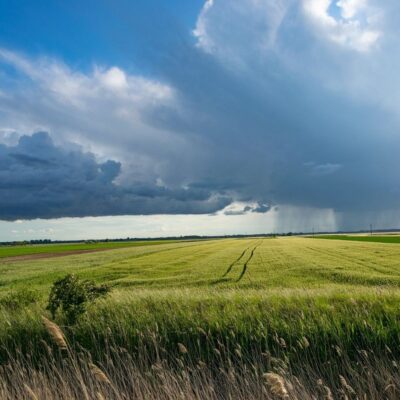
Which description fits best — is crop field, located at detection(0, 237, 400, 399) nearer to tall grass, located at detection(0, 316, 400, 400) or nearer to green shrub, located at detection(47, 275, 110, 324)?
tall grass, located at detection(0, 316, 400, 400)

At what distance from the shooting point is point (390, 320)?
976 cm

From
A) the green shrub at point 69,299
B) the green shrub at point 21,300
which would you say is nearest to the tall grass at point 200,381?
the green shrub at point 69,299

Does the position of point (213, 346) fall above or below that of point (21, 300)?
above

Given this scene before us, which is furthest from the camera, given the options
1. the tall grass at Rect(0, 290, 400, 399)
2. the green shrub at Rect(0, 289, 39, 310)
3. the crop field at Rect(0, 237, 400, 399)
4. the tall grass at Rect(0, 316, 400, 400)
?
the green shrub at Rect(0, 289, 39, 310)

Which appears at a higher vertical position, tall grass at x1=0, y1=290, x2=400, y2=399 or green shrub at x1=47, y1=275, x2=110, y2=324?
green shrub at x1=47, y1=275, x2=110, y2=324

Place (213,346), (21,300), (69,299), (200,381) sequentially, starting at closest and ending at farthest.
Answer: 1. (200,381)
2. (213,346)
3. (69,299)
4. (21,300)

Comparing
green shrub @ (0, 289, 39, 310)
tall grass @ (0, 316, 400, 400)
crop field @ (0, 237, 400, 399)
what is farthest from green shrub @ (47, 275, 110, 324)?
green shrub @ (0, 289, 39, 310)

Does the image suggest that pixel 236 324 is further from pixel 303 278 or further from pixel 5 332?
pixel 303 278

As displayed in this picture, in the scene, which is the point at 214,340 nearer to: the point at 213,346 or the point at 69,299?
the point at 213,346

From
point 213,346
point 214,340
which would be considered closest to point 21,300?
point 214,340

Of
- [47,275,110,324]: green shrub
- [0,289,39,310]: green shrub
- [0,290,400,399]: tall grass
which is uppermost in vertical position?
[47,275,110,324]: green shrub

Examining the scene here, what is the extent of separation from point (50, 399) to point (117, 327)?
450 cm

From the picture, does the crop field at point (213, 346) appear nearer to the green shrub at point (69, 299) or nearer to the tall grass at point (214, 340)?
the tall grass at point (214, 340)

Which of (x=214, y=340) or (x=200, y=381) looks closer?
(x=200, y=381)
